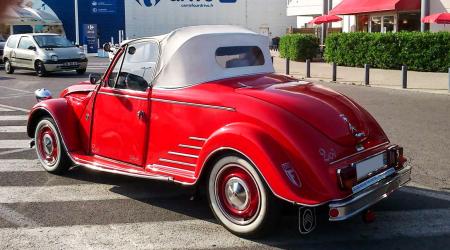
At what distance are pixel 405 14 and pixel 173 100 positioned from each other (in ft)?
80.9

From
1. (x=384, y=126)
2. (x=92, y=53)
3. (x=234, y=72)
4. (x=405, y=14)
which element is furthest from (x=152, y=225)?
(x=92, y=53)

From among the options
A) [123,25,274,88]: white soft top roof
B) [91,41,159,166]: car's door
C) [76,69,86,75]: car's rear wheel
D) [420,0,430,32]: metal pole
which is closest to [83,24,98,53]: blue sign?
[76,69,86,75]: car's rear wheel

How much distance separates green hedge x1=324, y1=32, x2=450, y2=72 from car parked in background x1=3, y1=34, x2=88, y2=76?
1036 cm

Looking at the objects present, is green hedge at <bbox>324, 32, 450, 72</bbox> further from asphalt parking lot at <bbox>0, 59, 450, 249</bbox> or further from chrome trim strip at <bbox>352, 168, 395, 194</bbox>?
chrome trim strip at <bbox>352, 168, 395, 194</bbox>

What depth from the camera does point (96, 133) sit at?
5676 mm

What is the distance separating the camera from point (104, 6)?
164 ft

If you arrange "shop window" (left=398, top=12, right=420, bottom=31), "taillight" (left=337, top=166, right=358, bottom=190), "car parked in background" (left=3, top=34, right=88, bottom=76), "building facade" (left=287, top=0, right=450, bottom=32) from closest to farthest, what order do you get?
"taillight" (left=337, top=166, right=358, bottom=190)
"car parked in background" (left=3, top=34, right=88, bottom=76)
"building facade" (left=287, top=0, right=450, bottom=32)
"shop window" (left=398, top=12, right=420, bottom=31)

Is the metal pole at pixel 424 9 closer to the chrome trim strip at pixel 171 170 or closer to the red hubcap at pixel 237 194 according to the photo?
the chrome trim strip at pixel 171 170

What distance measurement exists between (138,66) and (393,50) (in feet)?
54.2

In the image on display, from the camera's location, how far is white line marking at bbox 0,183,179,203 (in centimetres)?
548

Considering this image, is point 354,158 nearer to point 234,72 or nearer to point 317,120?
point 317,120

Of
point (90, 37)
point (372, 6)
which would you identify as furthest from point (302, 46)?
point (90, 37)

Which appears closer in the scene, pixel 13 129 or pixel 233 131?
pixel 233 131

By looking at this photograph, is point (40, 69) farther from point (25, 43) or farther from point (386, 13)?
point (386, 13)
